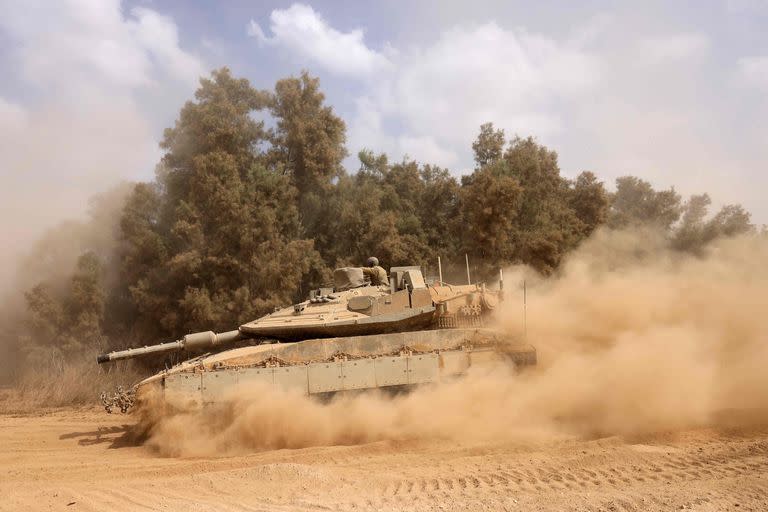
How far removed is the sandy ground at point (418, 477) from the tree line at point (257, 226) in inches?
394

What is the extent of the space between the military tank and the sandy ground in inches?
47.4

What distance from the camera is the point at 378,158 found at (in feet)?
84.3

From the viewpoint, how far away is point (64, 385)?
54.6ft

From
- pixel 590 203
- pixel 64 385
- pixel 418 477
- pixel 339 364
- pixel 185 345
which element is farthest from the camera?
pixel 590 203

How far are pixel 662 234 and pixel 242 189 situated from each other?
1825 cm

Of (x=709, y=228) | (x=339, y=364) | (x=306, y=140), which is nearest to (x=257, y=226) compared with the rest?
(x=306, y=140)

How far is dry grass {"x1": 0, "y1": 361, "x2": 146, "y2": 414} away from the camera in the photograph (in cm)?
1591

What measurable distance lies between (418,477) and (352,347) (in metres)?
3.56

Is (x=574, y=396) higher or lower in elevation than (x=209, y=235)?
lower

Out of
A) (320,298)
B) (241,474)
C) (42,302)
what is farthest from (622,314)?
(42,302)

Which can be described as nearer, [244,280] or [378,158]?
[244,280]

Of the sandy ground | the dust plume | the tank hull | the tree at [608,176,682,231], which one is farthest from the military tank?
the tree at [608,176,682,231]

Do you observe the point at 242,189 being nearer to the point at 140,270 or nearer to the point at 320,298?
the point at 140,270

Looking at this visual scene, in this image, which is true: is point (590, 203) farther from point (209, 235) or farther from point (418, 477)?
point (418, 477)
